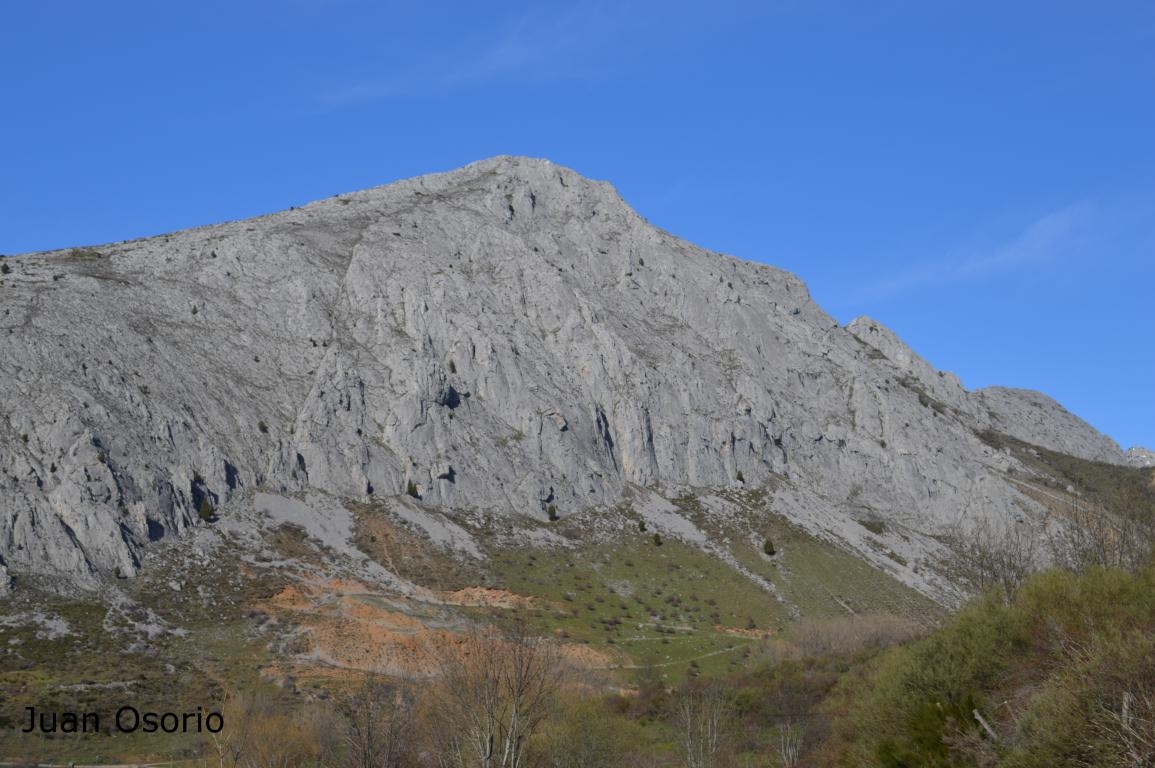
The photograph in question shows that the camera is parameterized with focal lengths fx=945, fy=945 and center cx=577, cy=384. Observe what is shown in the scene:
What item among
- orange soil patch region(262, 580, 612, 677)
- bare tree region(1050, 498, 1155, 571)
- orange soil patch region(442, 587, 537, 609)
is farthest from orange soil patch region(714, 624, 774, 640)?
bare tree region(1050, 498, 1155, 571)

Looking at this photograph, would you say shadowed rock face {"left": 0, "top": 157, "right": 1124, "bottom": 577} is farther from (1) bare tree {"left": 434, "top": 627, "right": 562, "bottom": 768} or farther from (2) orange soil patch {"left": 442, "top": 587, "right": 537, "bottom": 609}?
(1) bare tree {"left": 434, "top": 627, "right": 562, "bottom": 768}

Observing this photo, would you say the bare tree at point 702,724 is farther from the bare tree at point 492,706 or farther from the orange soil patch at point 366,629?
the orange soil patch at point 366,629

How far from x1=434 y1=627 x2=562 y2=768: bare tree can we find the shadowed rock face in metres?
58.6

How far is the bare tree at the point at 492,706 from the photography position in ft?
133

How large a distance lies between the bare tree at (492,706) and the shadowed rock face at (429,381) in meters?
58.6

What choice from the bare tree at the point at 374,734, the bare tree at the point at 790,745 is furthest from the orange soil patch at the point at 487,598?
the bare tree at the point at 374,734

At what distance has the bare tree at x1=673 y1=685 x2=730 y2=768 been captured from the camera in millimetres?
54938

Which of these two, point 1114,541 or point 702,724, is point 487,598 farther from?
point 1114,541

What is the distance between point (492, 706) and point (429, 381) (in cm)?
9358

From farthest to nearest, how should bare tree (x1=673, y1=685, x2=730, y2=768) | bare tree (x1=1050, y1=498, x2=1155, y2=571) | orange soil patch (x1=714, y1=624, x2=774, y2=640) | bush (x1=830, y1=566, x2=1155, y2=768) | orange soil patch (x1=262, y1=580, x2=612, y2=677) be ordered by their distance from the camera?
orange soil patch (x1=714, y1=624, x2=774, y2=640)
orange soil patch (x1=262, y1=580, x2=612, y2=677)
bare tree (x1=1050, y1=498, x2=1155, y2=571)
bare tree (x1=673, y1=685, x2=730, y2=768)
bush (x1=830, y1=566, x2=1155, y2=768)

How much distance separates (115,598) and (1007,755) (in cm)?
7976

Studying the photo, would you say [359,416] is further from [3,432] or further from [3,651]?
[3,651]

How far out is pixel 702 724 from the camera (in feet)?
191

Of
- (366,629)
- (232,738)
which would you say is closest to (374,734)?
(232,738)
